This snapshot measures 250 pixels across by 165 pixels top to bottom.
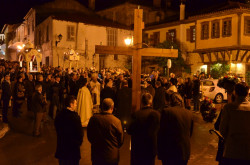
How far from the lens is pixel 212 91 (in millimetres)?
20562

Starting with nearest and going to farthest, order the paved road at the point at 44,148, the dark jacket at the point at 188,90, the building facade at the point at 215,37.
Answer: the paved road at the point at 44,148, the dark jacket at the point at 188,90, the building facade at the point at 215,37

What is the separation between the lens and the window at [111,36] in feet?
121

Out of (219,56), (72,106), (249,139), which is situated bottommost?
(249,139)

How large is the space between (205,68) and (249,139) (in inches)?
1121

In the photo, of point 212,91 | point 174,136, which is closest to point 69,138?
point 174,136

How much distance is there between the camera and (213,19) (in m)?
30.6

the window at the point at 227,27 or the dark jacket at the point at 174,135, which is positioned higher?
the window at the point at 227,27

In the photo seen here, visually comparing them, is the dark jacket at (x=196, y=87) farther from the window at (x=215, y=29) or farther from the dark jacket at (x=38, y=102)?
the window at (x=215, y=29)

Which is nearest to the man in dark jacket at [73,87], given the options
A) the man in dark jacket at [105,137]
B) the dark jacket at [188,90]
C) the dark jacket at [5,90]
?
the dark jacket at [5,90]

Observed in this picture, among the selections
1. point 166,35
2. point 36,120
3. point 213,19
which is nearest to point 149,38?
point 166,35

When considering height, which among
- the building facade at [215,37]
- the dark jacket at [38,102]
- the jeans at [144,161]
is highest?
the building facade at [215,37]

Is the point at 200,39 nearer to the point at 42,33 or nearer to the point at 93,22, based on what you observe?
the point at 93,22

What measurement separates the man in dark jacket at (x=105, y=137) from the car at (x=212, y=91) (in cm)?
1655

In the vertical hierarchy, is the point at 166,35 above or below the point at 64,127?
above
